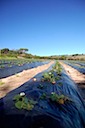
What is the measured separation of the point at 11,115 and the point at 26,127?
2.24 feet

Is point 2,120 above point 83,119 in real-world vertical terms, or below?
above

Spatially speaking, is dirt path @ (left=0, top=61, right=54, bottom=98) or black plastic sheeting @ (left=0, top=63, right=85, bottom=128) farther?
dirt path @ (left=0, top=61, right=54, bottom=98)

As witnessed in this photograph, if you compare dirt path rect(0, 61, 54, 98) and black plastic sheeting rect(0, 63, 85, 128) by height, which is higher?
black plastic sheeting rect(0, 63, 85, 128)

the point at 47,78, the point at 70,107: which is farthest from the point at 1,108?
the point at 47,78

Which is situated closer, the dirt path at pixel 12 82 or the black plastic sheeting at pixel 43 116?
→ the black plastic sheeting at pixel 43 116

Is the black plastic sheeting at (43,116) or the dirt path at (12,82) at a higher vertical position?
the black plastic sheeting at (43,116)

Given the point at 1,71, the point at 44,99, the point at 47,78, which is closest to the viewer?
the point at 44,99

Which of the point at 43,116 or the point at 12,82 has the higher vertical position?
the point at 43,116

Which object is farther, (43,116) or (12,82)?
(12,82)

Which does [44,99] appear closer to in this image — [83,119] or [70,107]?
[70,107]

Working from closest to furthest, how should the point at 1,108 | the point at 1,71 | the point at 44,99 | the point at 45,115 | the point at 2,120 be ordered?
the point at 2,120
the point at 45,115
the point at 1,108
the point at 44,99
the point at 1,71

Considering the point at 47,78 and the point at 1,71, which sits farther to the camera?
the point at 1,71

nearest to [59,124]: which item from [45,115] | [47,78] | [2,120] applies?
[45,115]

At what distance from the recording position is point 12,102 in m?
5.48
